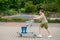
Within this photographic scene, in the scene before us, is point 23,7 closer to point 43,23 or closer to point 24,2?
point 24,2

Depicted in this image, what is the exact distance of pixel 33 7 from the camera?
53.9 metres

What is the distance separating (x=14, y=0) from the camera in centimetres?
5938

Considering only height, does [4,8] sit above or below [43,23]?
below

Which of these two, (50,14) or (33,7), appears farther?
(33,7)

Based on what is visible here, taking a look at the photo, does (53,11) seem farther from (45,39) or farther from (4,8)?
(45,39)

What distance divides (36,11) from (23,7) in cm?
840

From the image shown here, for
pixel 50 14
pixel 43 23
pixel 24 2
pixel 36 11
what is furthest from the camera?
pixel 24 2

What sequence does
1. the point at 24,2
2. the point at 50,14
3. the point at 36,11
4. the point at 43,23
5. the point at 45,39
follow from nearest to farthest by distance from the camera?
the point at 45,39 → the point at 43,23 → the point at 50,14 → the point at 36,11 → the point at 24,2

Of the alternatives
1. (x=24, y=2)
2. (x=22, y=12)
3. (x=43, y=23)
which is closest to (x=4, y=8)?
(x=22, y=12)

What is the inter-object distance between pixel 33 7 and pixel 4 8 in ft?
18.5

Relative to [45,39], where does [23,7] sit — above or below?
below

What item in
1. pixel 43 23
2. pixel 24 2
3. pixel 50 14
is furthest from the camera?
pixel 24 2

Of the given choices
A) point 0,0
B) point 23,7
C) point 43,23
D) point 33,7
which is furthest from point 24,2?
point 43,23

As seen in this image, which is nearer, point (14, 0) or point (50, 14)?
point (50, 14)
